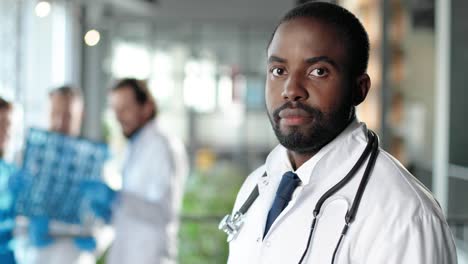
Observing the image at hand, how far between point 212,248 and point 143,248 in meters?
1.98

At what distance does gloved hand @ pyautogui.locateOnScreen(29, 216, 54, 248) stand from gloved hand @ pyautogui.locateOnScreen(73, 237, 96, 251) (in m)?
0.12

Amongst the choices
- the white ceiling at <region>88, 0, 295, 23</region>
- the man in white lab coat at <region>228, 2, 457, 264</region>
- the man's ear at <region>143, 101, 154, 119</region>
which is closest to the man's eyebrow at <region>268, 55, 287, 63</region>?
the man in white lab coat at <region>228, 2, 457, 264</region>

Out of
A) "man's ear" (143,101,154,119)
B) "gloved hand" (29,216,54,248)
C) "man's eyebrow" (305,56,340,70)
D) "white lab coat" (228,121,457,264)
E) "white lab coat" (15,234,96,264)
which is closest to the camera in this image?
"white lab coat" (228,121,457,264)

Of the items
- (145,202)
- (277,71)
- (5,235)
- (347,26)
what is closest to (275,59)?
(277,71)

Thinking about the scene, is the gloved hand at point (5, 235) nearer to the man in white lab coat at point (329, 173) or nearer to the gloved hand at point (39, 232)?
the gloved hand at point (39, 232)

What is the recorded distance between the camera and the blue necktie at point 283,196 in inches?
51.6

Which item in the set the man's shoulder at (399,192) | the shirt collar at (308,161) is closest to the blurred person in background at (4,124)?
the shirt collar at (308,161)

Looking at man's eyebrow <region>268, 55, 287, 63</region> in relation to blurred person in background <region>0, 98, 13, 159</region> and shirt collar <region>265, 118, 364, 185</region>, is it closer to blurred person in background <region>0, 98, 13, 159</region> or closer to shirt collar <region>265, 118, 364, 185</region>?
shirt collar <region>265, 118, 364, 185</region>

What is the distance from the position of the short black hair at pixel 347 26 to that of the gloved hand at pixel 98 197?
249 cm

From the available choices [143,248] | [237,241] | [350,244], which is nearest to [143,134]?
[143,248]

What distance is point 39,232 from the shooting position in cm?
367

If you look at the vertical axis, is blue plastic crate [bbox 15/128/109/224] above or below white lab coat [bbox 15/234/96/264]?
above

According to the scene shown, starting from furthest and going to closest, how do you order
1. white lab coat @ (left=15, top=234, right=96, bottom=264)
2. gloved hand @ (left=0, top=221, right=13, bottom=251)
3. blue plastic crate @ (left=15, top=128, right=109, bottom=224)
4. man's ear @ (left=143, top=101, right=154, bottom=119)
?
man's ear @ (left=143, top=101, right=154, bottom=119)
white lab coat @ (left=15, top=234, right=96, bottom=264)
blue plastic crate @ (left=15, top=128, right=109, bottom=224)
gloved hand @ (left=0, top=221, right=13, bottom=251)

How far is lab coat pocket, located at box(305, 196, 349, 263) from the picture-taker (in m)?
1.17
